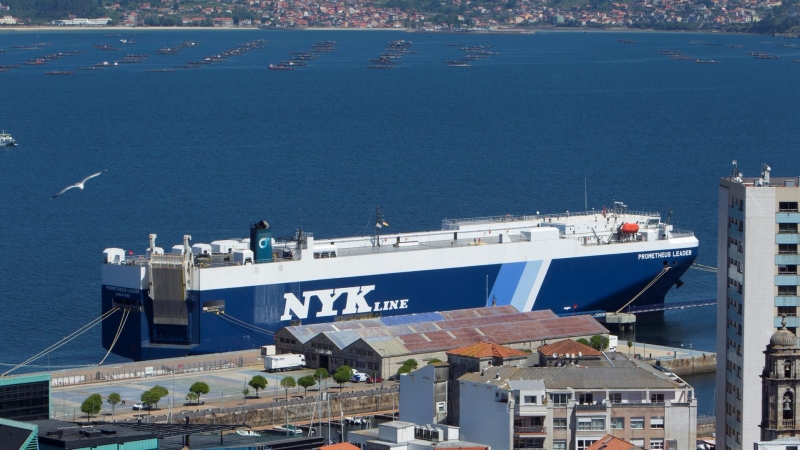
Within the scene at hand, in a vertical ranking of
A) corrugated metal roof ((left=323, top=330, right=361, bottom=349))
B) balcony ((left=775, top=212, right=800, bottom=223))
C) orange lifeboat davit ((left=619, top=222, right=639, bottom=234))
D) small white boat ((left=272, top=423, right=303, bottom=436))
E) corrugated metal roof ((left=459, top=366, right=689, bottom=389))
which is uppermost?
balcony ((left=775, top=212, right=800, bottom=223))

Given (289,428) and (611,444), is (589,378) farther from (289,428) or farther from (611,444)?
(289,428)

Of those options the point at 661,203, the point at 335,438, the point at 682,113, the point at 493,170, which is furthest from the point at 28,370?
the point at 682,113

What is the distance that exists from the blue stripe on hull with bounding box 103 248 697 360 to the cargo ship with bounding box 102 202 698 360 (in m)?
0.03

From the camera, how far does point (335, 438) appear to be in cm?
4897

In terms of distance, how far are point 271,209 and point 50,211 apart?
966 centimetres

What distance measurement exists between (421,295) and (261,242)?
6057mm

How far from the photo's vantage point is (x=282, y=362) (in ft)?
189

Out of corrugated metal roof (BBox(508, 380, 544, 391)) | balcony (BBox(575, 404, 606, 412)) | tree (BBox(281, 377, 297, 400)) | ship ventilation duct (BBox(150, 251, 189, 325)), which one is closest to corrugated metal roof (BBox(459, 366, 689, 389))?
corrugated metal roof (BBox(508, 380, 544, 391))

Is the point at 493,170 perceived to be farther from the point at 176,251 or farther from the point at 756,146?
the point at 176,251

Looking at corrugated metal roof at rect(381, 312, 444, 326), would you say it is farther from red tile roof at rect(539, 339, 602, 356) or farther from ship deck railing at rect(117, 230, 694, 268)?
red tile roof at rect(539, 339, 602, 356)

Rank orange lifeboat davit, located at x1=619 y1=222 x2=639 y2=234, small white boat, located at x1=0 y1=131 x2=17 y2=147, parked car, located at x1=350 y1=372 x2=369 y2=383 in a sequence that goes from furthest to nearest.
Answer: small white boat, located at x1=0 y1=131 x2=17 y2=147, orange lifeboat davit, located at x1=619 y1=222 x2=639 y2=234, parked car, located at x1=350 y1=372 x2=369 y2=383

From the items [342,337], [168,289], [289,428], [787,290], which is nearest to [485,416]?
[787,290]

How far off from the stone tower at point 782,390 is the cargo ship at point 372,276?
1099 inches

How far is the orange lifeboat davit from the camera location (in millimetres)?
72812
